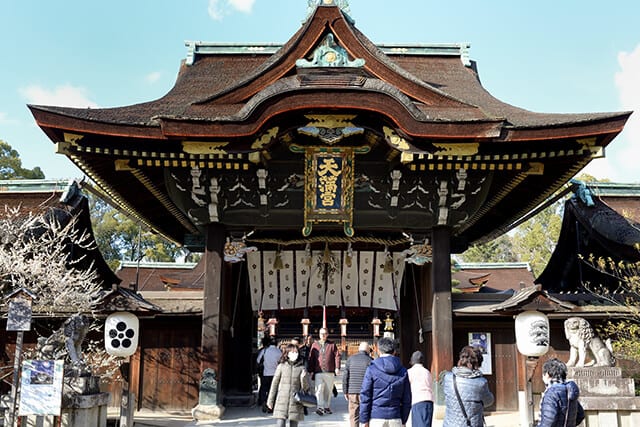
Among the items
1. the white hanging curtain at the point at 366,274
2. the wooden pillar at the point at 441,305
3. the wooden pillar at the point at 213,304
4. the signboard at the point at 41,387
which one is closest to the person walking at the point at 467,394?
the signboard at the point at 41,387

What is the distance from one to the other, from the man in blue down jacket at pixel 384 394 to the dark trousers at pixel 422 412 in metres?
1.04

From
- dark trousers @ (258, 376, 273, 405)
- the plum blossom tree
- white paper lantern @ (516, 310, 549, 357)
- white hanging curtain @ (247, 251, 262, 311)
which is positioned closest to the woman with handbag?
the plum blossom tree

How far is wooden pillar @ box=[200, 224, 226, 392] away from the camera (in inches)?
394

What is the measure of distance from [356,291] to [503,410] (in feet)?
13.4

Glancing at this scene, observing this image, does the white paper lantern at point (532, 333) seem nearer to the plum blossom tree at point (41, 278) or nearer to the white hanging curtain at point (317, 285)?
the white hanging curtain at point (317, 285)

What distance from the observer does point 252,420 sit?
32.4 feet

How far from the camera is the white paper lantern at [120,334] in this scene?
8469 millimetres

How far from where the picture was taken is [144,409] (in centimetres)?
1070

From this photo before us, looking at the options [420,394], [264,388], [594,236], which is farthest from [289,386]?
[594,236]

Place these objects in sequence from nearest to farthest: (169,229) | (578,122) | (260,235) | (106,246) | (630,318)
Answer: (578,122) < (630,318) < (260,235) < (169,229) < (106,246)

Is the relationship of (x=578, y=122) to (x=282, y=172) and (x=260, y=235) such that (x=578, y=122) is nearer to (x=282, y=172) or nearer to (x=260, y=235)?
(x=282, y=172)

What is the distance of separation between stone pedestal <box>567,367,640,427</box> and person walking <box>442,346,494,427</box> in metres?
3.91

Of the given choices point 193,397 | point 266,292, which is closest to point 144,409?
point 193,397

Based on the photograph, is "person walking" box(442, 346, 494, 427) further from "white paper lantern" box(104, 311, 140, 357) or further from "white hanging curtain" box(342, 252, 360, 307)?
"white hanging curtain" box(342, 252, 360, 307)
